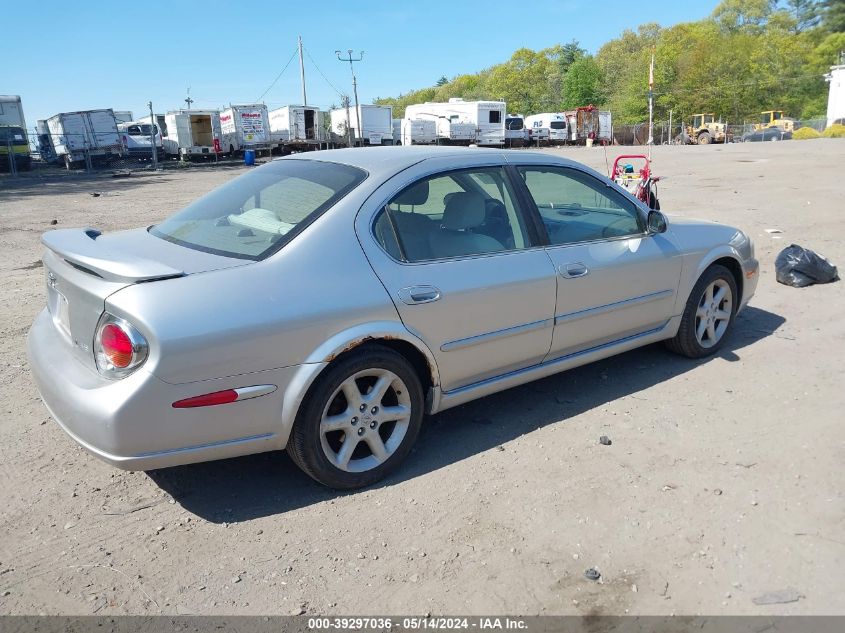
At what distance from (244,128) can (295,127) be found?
11.3 feet

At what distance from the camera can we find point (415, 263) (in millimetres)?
3311

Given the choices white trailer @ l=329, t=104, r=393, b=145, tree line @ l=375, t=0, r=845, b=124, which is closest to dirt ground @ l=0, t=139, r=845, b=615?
white trailer @ l=329, t=104, r=393, b=145

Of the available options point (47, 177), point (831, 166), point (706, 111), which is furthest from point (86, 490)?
point (706, 111)

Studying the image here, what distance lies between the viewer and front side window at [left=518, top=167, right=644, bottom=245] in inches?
156

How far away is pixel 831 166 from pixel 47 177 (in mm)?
28282

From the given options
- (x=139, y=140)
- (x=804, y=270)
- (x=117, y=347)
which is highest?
(x=139, y=140)

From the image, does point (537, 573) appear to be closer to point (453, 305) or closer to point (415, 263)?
point (453, 305)

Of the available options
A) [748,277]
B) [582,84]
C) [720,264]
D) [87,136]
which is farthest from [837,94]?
[720,264]

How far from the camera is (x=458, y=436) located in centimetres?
379

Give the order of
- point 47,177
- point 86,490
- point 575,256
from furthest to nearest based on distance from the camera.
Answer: point 47,177 → point 575,256 → point 86,490

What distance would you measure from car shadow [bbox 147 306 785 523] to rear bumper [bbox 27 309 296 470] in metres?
0.38

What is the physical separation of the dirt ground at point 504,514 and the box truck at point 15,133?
30.1m

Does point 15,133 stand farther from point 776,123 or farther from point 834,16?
point 834,16

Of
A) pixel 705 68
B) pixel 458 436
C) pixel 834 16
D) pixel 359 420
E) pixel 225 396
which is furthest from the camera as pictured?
pixel 834 16
